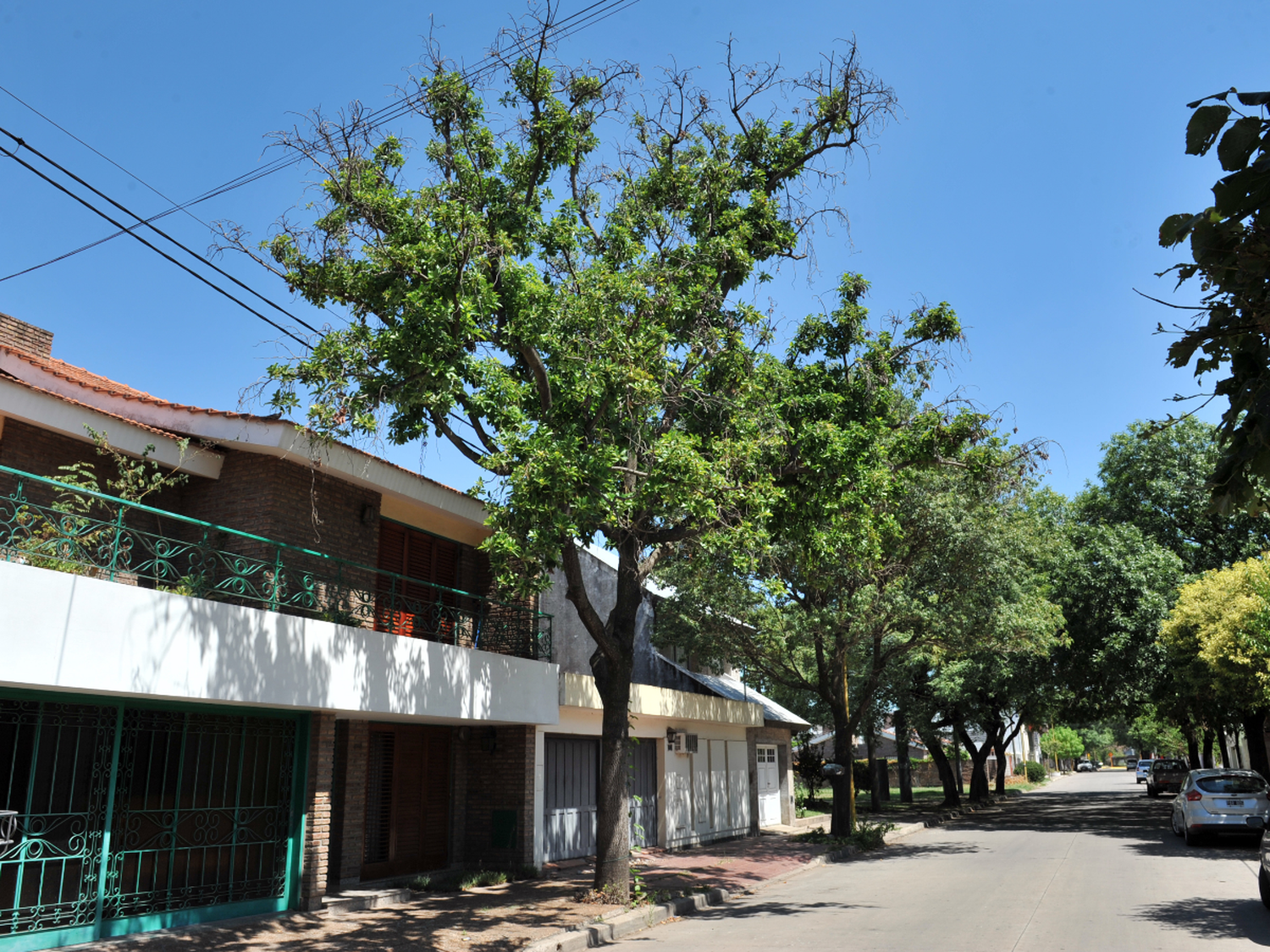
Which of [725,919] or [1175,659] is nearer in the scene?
[725,919]

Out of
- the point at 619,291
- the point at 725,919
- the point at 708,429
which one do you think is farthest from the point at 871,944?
the point at 619,291

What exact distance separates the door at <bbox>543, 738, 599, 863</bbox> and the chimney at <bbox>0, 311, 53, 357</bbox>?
34.4 ft

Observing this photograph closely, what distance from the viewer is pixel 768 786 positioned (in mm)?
27609

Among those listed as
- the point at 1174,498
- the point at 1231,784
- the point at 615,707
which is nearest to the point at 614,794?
the point at 615,707

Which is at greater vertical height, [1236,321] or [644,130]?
[644,130]

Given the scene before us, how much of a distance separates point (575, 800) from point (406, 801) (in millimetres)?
4344

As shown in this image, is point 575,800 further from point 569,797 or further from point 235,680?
point 235,680

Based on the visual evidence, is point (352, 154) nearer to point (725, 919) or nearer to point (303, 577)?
point (303, 577)

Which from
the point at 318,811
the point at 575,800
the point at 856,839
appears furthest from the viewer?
the point at 856,839

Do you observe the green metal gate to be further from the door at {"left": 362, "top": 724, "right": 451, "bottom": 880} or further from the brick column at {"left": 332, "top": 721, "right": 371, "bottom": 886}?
the door at {"left": 362, "top": 724, "right": 451, "bottom": 880}

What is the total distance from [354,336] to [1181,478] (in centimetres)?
3007

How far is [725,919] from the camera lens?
40.1 feet

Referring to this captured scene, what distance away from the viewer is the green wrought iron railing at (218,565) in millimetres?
9102

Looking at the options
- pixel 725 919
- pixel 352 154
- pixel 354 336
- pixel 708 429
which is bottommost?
pixel 725 919
